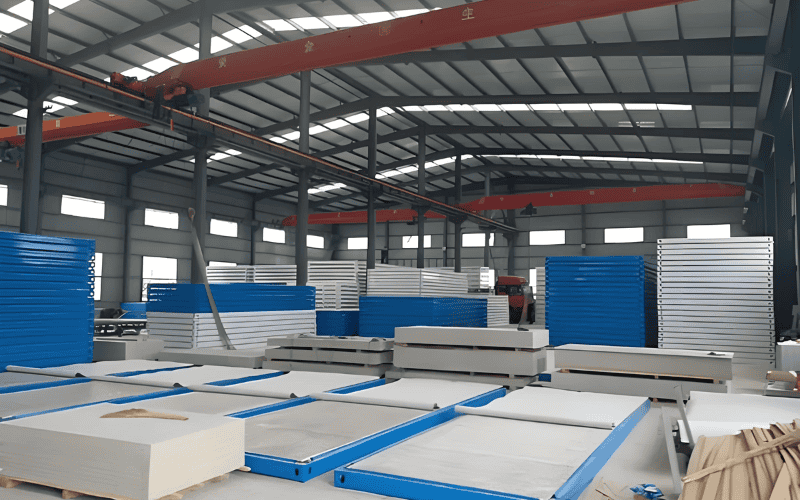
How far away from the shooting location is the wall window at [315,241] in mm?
33122

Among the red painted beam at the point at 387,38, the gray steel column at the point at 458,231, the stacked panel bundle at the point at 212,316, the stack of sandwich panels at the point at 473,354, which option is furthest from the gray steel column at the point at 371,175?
the stack of sandwich panels at the point at 473,354

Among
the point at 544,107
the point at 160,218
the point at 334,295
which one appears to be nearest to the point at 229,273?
the point at 334,295

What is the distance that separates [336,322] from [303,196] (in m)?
3.83

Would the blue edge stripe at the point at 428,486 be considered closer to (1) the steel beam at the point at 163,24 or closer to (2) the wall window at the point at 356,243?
(1) the steel beam at the point at 163,24

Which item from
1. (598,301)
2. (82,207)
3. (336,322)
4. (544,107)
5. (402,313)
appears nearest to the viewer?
(598,301)

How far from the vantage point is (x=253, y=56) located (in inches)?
386

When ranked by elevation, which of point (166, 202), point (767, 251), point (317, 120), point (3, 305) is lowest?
point (3, 305)

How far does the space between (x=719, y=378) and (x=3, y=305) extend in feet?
26.2

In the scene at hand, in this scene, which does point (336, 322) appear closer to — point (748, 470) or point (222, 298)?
point (222, 298)

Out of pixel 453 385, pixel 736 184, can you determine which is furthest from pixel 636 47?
pixel 736 184

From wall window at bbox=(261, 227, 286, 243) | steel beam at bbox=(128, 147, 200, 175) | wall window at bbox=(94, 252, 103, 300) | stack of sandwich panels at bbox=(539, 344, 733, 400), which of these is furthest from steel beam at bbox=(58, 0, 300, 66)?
wall window at bbox=(261, 227, 286, 243)

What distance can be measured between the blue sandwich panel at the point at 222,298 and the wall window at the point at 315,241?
20574 mm

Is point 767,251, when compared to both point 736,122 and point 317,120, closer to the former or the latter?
point 736,122

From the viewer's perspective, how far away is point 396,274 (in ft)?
53.6
